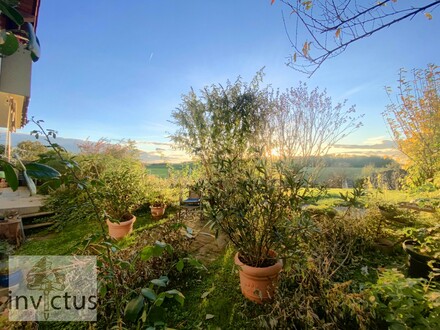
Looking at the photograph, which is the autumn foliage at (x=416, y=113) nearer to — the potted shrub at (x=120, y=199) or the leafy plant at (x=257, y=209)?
the leafy plant at (x=257, y=209)

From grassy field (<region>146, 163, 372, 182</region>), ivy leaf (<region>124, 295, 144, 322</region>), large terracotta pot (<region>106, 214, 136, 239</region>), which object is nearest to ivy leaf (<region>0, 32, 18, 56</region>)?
ivy leaf (<region>124, 295, 144, 322</region>)

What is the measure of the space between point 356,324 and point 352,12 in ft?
6.59

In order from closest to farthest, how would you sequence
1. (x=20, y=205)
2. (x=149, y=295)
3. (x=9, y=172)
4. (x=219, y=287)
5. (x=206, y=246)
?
(x=9, y=172) < (x=149, y=295) < (x=219, y=287) < (x=206, y=246) < (x=20, y=205)

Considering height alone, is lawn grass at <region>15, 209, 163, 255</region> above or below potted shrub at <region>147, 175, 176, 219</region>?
below

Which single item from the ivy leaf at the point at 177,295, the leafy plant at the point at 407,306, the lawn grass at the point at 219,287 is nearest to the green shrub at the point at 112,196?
the lawn grass at the point at 219,287

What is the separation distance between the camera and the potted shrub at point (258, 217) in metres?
1.78

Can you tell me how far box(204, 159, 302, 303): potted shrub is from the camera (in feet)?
5.85

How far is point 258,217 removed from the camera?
6.38 ft

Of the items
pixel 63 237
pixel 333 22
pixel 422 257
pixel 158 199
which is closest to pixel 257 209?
pixel 333 22

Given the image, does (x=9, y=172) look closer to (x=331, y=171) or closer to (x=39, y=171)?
(x=39, y=171)

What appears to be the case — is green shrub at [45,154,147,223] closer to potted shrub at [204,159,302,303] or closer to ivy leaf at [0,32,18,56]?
potted shrub at [204,159,302,303]

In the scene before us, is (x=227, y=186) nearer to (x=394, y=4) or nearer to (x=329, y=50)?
(x=329, y=50)

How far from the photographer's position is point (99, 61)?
412cm

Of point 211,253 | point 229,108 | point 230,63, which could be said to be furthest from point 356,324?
point 230,63
